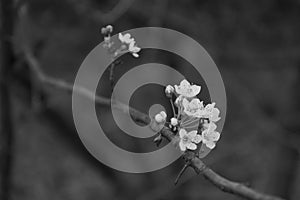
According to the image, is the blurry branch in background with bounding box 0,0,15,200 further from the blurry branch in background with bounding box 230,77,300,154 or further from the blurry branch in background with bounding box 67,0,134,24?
the blurry branch in background with bounding box 230,77,300,154

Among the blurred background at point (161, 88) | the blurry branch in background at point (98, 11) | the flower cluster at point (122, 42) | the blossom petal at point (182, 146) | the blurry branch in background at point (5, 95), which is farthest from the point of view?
the blurred background at point (161, 88)

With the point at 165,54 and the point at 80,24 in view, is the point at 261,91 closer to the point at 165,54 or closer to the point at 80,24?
the point at 165,54

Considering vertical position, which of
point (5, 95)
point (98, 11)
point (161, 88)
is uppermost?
point (98, 11)

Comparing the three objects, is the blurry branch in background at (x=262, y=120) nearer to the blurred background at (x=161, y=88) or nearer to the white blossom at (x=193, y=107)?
the blurred background at (x=161, y=88)

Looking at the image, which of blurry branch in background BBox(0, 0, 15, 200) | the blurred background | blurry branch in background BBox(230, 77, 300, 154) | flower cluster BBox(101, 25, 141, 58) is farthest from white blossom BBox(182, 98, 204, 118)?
blurry branch in background BBox(230, 77, 300, 154)

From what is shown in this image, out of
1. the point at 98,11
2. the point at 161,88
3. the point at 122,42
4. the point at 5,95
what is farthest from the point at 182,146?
the point at 161,88

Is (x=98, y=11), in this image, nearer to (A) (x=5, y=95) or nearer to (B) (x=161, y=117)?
(A) (x=5, y=95)

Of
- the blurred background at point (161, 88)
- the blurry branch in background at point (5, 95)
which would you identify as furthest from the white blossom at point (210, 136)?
the blurred background at point (161, 88)
